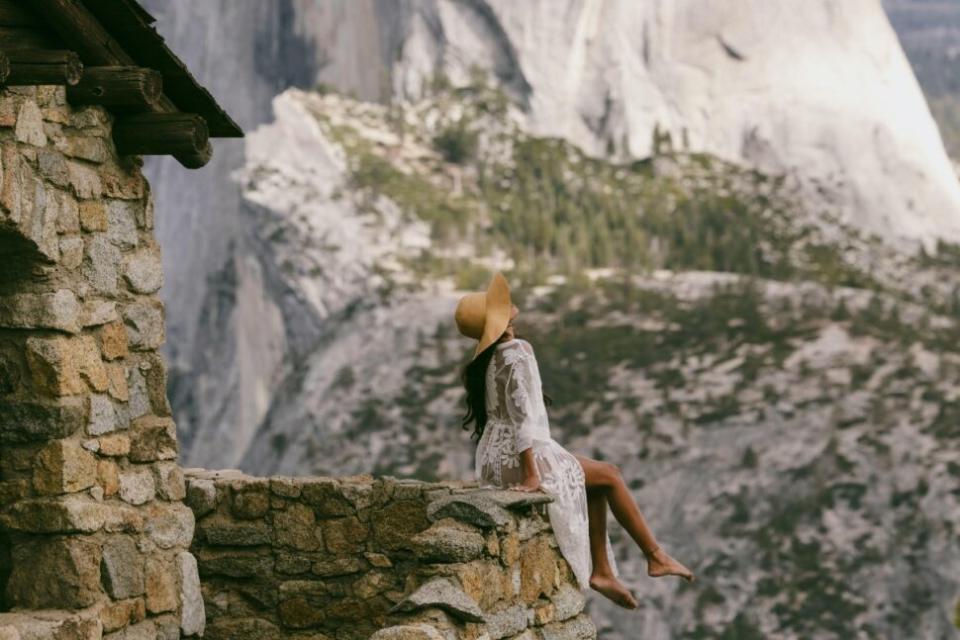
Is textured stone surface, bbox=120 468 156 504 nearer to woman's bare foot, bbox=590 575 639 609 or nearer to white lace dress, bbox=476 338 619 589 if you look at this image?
white lace dress, bbox=476 338 619 589

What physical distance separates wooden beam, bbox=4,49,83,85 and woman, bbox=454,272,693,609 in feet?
7.22

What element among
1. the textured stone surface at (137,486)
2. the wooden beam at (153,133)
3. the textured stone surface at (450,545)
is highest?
the wooden beam at (153,133)

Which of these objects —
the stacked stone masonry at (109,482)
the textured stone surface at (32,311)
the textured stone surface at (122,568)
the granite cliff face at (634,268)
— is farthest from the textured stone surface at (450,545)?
the granite cliff face at (634,268)

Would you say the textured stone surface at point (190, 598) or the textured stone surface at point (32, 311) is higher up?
the textured stone surface at point (32, 311)

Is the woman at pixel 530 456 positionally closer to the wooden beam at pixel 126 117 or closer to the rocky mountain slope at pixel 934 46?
the wooden beam at pixel 126 117

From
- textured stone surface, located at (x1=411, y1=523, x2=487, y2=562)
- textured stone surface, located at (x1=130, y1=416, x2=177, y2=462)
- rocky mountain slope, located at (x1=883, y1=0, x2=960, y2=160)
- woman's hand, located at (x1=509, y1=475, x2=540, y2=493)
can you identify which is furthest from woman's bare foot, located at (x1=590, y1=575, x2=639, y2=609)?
rocky mountain slope, located at (x1=883, y1=0, x2=960, y2=160)

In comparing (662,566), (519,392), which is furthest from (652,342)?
(519,392)

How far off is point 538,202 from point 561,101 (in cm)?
481

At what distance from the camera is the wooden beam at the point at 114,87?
7.90 m

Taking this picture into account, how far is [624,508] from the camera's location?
8836 mm

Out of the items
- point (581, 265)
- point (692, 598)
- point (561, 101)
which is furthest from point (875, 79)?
point (692, 598)

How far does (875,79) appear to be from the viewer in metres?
49.1

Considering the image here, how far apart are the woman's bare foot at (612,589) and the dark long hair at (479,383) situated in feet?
2.98

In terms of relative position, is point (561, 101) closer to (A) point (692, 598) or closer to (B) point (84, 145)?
(A) point (692, 598)
